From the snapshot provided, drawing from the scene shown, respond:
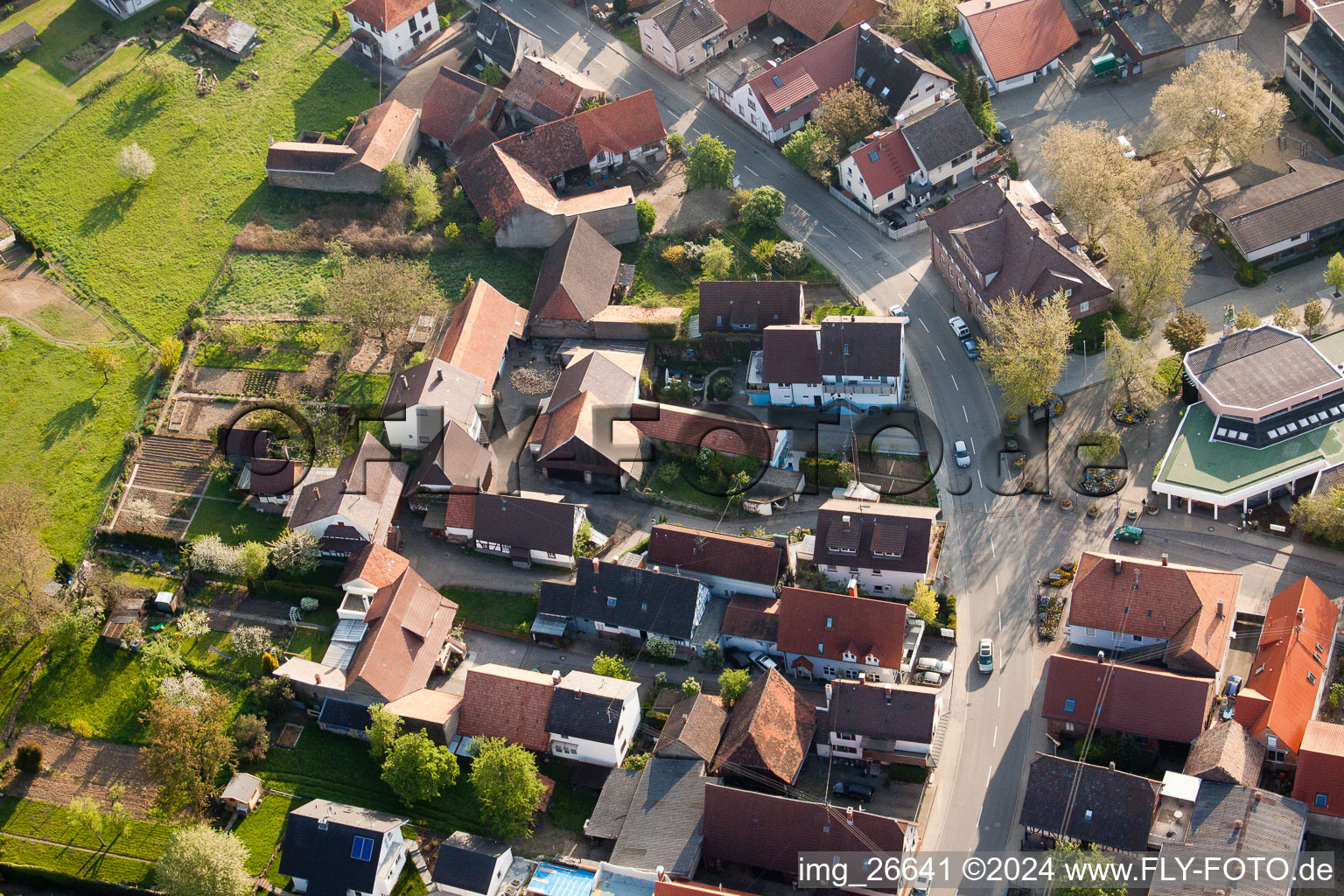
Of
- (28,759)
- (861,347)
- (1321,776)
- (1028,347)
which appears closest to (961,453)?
(1028,347)

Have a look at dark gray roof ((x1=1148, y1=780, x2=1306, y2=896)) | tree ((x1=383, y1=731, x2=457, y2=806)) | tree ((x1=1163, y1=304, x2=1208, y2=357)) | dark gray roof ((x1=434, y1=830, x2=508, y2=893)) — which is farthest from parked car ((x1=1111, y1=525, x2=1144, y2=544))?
tree ((x1=383, y1=731, x2=457, y2=806))

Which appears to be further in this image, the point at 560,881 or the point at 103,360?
the point at 103,360

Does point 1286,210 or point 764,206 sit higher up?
point 1286,210

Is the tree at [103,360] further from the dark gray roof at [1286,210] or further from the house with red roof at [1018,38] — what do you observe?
the dark gray roof at [1286,210]

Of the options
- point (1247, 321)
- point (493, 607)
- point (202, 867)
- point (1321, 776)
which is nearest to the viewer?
point (1321, 776)

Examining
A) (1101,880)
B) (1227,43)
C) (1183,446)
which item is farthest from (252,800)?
(1227,43)

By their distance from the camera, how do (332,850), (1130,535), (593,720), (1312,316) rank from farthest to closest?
(1312,316) < (1130,535) < (593,720) < (332,850)

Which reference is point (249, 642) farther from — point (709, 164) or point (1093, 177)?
point (1093, 177)
